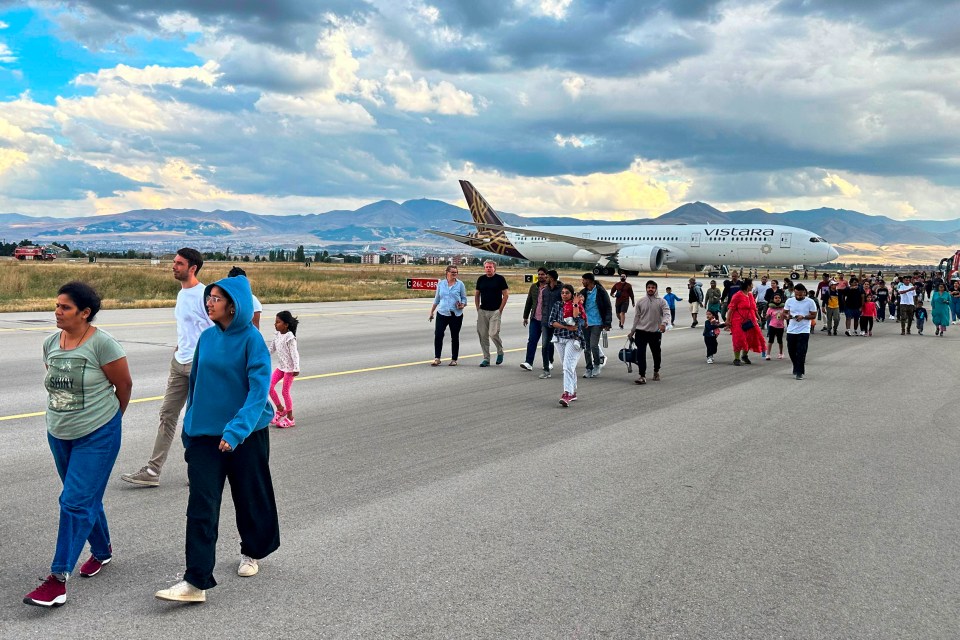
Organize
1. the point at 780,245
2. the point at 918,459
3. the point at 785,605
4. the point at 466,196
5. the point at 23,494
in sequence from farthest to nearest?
the point at 466,196
the point at 780,245
the point at 918,459
the point at 23,494
the point at 785,605

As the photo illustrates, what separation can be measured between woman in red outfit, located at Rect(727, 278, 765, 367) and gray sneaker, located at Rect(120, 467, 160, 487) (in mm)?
11800

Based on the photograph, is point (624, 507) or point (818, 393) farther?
point (818, 393)

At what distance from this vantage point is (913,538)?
538cm

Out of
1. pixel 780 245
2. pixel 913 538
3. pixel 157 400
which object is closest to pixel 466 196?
pixel 780 245

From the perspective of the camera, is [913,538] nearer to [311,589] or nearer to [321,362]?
[311,589]

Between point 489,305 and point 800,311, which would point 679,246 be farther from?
point 489,305

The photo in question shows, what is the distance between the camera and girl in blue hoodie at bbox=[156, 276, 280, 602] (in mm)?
4156

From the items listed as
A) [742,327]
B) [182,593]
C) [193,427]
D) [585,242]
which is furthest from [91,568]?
[585,242]

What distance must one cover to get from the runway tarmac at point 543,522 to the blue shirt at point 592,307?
2353 mm

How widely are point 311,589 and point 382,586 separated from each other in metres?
0.38

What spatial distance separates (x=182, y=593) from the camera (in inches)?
163

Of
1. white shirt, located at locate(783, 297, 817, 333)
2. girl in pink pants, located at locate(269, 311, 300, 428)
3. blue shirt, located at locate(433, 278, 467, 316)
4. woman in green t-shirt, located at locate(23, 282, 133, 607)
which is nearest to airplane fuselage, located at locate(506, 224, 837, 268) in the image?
white shirt, located at locate(783, 297, 817, 333)

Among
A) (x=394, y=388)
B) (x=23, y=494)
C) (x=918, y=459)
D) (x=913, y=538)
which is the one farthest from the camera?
(x=394, y=388)

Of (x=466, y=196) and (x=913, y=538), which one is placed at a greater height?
(x=466, y=196)
